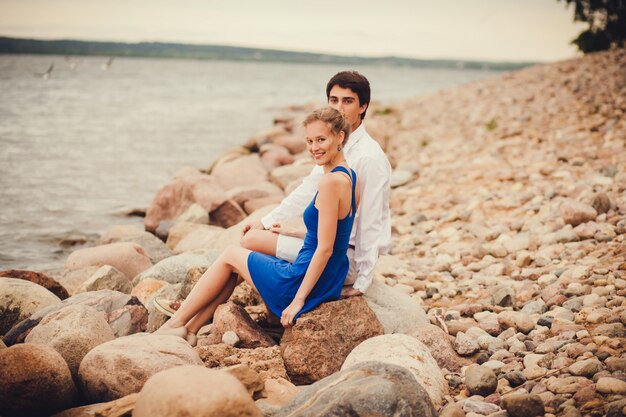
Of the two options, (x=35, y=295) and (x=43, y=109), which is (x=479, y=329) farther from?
(x=43, y=109)

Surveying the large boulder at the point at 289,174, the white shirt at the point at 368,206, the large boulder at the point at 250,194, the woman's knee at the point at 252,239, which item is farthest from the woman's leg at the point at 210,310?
the large boulder at the point at 289,174

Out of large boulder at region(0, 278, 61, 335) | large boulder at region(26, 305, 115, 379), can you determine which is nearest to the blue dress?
large boulder at region(26, 305, 115, 379)

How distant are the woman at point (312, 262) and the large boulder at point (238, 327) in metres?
0.15

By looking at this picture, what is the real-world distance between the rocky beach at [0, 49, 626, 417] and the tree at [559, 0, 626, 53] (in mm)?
21262

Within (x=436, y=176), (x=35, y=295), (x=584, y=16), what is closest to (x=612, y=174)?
(x=436, y=176)

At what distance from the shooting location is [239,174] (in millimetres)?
12578

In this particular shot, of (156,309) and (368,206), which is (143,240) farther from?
(368,206)

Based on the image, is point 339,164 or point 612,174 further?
point 612,174

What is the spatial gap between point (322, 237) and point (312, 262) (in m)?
0.21

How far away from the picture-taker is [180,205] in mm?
10352

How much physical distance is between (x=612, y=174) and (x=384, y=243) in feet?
18.2

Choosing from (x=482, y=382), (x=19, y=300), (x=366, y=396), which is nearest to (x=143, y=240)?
(x=19, y=300)

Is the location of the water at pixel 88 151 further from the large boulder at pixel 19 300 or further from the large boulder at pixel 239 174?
the large boulder at pixel 19 300

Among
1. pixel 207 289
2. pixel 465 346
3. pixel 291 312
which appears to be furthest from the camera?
pixel 207 289
